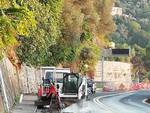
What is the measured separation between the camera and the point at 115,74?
96.6 m

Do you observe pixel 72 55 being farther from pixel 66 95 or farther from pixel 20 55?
pixel 66 95

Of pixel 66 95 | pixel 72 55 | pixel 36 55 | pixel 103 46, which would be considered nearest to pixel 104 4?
pixel 103 46

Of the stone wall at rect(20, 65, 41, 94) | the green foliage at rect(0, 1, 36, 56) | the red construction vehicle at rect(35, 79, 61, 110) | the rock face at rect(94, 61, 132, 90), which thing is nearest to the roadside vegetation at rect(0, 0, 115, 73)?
the green foliage at rect(0, 1, 36, 56)

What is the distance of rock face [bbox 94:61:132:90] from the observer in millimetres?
89875

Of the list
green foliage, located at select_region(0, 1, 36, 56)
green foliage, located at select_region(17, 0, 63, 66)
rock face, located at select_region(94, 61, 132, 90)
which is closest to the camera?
green foliage, located at select_region(0, 1, 36, 56)

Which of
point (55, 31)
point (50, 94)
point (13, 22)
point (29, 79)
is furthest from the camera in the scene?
point (29, 79)

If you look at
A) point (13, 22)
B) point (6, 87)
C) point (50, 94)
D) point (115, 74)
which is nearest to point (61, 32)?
point (50, 94)

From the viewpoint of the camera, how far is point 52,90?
31766mm

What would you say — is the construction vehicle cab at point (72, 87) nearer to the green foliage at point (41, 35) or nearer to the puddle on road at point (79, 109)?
the puddle on road at point (79, 109)

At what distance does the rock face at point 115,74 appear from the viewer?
89875 millimetres

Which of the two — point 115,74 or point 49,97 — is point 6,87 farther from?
point 115,74

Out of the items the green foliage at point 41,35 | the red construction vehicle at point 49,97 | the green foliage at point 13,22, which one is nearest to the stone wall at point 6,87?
the red construction vehicle at point 49,97

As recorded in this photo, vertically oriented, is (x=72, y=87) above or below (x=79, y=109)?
above

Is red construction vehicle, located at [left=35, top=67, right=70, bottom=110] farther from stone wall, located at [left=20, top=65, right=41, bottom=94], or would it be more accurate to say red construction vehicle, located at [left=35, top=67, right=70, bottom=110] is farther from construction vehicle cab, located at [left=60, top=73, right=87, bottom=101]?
stone wall, located at [left=20, top=65, right=41, bottom=94]
